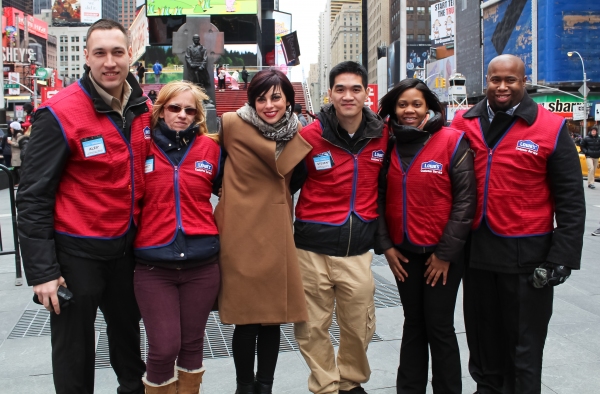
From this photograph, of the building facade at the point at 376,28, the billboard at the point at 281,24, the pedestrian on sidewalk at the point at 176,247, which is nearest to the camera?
the pedestrian on sidewalk at the point at 176,247

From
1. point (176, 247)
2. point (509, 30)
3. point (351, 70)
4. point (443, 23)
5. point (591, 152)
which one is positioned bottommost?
point (176, 247)

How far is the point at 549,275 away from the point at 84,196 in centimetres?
257

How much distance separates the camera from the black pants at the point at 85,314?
10.1ft

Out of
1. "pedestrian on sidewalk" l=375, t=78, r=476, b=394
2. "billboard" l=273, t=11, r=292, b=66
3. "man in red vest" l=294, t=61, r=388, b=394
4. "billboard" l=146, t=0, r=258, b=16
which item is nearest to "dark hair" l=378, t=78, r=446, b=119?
"pedestrian on sidewalk" l=375, t=78, r=476, b=394

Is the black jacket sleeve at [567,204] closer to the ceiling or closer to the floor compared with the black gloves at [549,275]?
closer to the ceiling

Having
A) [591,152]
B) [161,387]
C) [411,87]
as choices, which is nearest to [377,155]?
[411,87]

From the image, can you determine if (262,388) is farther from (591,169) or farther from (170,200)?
(591,169)

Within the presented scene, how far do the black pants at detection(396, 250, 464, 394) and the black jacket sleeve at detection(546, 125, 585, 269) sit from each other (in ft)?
1.91

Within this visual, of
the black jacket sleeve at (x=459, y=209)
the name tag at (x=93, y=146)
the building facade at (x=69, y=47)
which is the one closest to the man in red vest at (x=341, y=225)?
the black jacket sleeve at (x=459, y=209)

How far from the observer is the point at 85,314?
311 centimetres

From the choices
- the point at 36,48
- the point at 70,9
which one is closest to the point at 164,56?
the point at 36,48

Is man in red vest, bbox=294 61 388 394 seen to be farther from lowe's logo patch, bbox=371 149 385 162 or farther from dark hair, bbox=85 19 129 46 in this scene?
dark hair, bbox=85 19 129 46

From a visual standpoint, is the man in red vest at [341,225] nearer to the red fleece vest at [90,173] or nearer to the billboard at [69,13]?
the red fleece vest at [90,173]

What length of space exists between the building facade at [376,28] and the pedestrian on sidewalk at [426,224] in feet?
460
